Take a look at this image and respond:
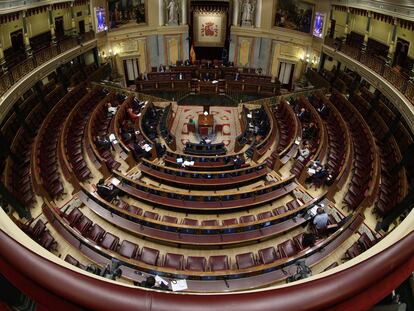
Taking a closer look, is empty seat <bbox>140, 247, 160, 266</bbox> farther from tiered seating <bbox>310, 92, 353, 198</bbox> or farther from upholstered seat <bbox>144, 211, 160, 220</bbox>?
tiered seating <bbox>310, 92, 353, 198</bbox>

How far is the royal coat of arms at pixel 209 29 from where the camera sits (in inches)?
885

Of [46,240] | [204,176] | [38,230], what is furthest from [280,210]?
[38,230]

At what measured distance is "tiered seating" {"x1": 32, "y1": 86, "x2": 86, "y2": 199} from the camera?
10.2m

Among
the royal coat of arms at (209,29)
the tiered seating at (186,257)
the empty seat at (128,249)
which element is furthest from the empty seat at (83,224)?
the royal coat of arms at (209,29)

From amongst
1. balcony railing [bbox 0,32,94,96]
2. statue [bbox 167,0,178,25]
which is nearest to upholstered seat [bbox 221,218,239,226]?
balcony railing [bbox 0,32,94,96]

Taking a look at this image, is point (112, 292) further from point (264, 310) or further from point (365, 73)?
point (365, 73)

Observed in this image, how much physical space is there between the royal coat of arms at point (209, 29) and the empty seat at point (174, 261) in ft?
61.2

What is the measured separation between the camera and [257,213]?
33.8ft

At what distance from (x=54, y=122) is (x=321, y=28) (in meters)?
16.0

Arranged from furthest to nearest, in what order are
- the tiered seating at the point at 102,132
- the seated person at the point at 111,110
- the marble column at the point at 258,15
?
the marble column at the point at 258,15
the seated person at the point at 111,110
the tiered seating at the point at 102,132

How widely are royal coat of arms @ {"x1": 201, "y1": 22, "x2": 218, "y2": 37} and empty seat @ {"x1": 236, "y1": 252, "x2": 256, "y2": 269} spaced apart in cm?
1857

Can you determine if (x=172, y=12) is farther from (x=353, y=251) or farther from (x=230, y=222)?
(x=353, y=251)

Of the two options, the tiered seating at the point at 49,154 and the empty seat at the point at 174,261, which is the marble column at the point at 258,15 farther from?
the empty seat at the point at 174,261

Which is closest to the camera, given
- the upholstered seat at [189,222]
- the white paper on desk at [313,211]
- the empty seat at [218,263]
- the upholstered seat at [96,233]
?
the empty seat at [218,263]
